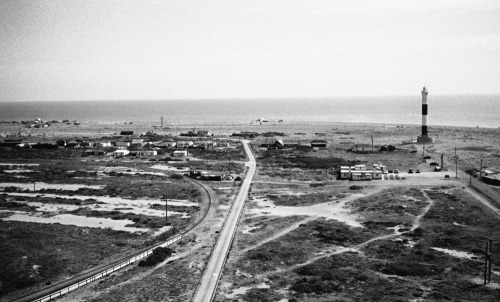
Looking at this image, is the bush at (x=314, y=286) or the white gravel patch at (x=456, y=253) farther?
the white gravel patch at (x=456, y=253)

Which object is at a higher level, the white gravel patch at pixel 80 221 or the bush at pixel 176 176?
the bush at pixel 176 176

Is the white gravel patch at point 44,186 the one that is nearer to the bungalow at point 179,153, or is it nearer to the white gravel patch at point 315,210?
the white gravel patch at point 315,210

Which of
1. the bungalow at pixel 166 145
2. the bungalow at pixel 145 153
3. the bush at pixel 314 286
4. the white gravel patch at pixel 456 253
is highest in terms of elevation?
the bungalow at pixel 166 145

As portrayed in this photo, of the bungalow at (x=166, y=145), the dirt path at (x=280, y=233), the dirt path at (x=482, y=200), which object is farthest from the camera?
the bungalow at (x=166, y=145)

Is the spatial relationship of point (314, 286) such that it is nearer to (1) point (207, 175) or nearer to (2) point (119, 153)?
(1) point (207, 175)

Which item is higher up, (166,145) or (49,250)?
(166,145)

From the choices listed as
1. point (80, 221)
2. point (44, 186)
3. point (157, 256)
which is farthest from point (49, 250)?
point (44, 186)

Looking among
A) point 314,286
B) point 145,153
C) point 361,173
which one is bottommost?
point 314,286

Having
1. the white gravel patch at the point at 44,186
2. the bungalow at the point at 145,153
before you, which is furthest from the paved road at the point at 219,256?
the bungalow at the point at 145,153
